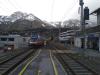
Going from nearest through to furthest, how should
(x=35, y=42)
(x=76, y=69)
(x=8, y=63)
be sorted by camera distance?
(x=76, y=69) < (x=8, y=63) < (x=35, y=42)

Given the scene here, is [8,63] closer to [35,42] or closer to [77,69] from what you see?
[77,69]

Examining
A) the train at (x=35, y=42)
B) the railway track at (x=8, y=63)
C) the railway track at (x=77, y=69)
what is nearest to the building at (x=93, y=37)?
the railway track at (x=8, y=63)

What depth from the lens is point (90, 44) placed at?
195ft

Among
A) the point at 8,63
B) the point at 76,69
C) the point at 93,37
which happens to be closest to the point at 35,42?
the point at 93,37

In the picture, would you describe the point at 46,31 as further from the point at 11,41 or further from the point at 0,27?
the point at 11,41

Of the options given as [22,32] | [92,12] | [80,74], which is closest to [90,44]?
[92,12]

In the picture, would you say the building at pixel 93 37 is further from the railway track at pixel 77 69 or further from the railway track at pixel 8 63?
the railway track at pixel 77 69

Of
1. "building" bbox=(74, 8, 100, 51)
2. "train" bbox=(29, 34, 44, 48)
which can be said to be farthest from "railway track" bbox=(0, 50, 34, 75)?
"train" bbox=(29, 34, 44, 48)

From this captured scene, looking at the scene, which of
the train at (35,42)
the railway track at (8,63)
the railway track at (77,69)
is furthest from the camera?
the train at (35,42)

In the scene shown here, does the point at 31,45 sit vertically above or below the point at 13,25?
below

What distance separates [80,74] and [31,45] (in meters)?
52.7

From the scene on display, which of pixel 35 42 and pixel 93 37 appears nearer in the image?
pixel 93 37

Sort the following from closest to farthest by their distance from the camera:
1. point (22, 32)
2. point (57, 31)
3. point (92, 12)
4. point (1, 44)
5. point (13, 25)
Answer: point (92, 12), point (1, 44), point (22, 32), point (57, 31), point (13, 25)

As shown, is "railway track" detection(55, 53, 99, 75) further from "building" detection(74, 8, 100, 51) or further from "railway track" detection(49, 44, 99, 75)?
"building" detection(74, 8, 100, 51)
